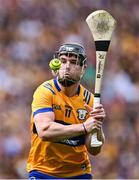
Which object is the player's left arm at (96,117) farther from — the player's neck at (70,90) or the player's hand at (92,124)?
the player's neck at (70,90)

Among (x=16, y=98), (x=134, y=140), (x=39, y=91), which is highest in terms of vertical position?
(x=39, y=91)

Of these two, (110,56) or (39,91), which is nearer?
(39,91)

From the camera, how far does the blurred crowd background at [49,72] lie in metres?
10.0

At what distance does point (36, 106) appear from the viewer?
19.9ft

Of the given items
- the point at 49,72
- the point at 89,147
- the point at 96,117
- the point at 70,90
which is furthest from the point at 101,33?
the point at 49,72

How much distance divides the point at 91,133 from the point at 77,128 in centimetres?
21

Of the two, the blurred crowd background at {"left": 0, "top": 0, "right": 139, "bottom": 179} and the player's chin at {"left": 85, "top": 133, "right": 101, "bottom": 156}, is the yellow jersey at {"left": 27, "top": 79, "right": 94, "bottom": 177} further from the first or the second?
Result: the blurred crowd background at {"left": 0, "top": 0, "right": 139, "bottom": 179}

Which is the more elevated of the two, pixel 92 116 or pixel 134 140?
pixel 92 116

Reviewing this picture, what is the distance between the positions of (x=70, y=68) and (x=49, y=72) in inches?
177

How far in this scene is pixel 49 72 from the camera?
34.9 feet

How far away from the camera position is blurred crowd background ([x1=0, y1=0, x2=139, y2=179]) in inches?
394

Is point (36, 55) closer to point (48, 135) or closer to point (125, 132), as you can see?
point (125, 132)

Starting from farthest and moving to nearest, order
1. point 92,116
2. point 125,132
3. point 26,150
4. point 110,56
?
1. point 110,56
2. point 125,132
3. point 26,150
4. point 92,116

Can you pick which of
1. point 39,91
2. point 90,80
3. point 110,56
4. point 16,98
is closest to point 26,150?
point 16,98
